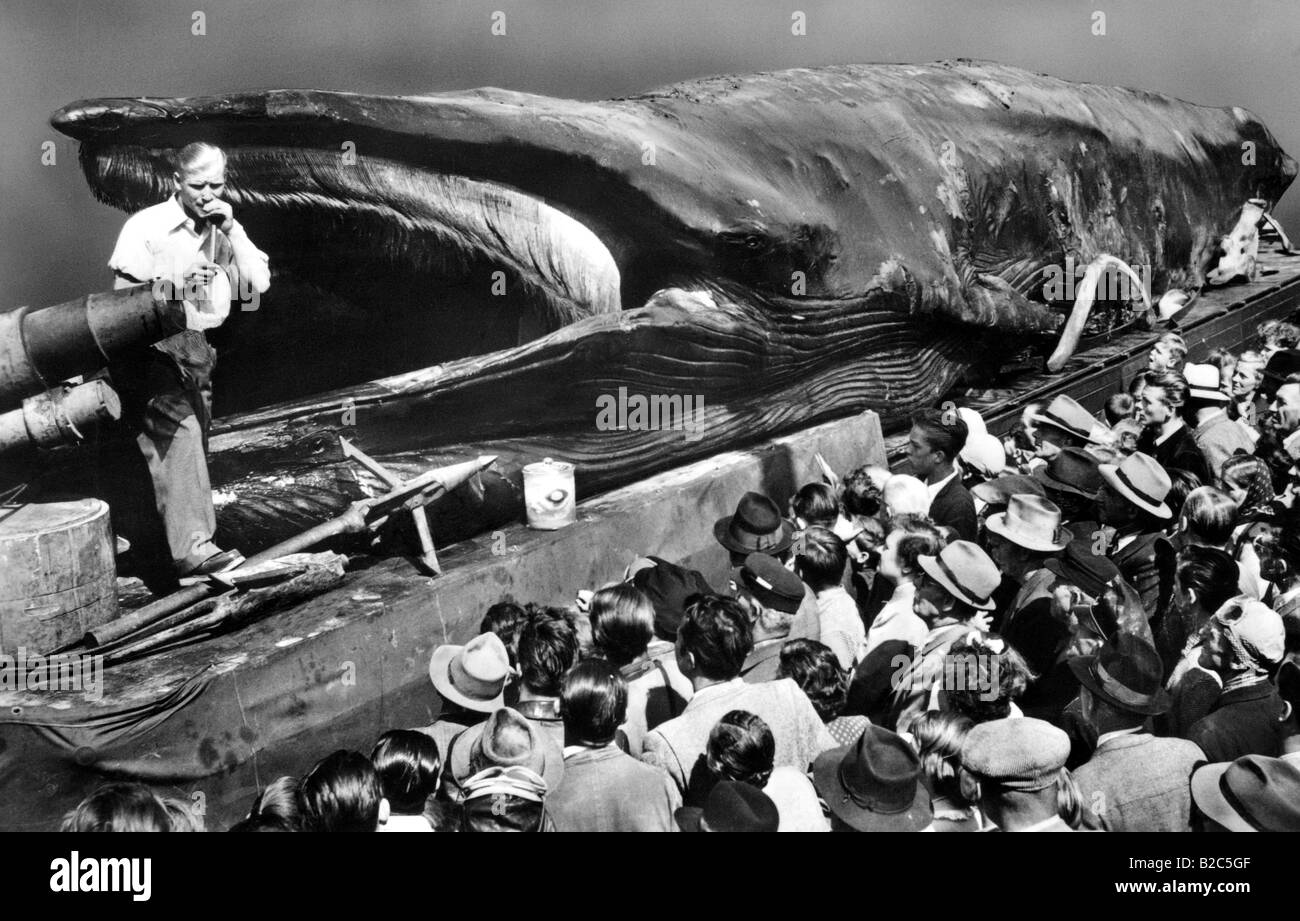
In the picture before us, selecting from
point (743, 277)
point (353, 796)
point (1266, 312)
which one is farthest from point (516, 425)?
point (1266, 312)

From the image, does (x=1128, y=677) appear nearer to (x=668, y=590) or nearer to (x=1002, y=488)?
(x=668, y=590)

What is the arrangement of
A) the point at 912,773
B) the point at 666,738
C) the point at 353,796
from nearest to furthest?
the point at 353,796 → the point at 912,773 → the point at 666,738

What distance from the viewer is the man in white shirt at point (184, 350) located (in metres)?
4.89

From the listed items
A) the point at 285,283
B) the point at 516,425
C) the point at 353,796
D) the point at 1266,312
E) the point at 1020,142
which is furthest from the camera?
the point at 1266,312

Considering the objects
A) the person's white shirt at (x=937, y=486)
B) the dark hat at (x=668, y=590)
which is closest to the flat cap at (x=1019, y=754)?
the dark hat at (x=668, y=590)

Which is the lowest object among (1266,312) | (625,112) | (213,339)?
(1266,312)

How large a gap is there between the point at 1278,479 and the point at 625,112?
11.4 ft

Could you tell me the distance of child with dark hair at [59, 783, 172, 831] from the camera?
3.51 meters

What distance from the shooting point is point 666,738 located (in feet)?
13.2

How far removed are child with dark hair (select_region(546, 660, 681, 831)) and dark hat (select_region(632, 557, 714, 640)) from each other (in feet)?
2.99

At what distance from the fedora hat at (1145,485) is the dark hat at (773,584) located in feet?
4.74

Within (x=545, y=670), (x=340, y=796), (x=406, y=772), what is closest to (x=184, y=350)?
(x=545, y=670)

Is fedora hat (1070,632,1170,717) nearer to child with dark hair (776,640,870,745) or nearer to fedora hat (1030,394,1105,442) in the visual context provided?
child with dark hair (776,640,870,745)

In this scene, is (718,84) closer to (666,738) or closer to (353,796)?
(666,738)
